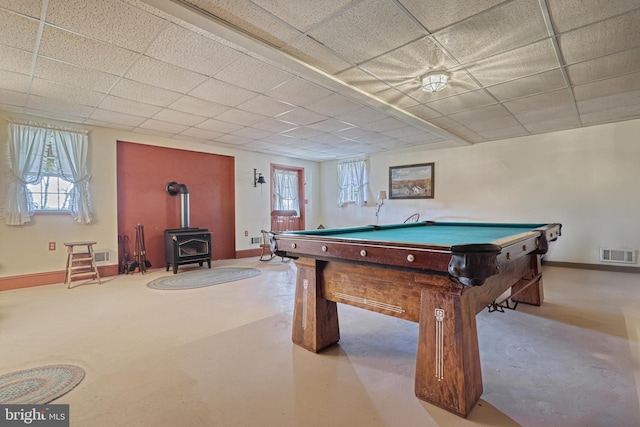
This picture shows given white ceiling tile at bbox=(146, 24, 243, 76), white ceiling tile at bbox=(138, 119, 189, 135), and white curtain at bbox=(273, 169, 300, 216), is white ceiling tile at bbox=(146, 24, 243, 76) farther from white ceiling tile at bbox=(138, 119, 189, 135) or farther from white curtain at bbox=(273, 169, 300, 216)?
white curtain at bbox=(273, 169, 300, 216)

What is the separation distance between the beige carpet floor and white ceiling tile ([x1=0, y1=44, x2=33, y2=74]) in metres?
2.48

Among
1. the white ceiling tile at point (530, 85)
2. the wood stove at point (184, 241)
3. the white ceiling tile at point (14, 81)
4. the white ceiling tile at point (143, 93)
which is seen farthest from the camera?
the wood stove at point (184, 241)

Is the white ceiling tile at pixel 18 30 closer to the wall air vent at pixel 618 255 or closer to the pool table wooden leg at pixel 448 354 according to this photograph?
the pool table wooden leg at pixel 448 354

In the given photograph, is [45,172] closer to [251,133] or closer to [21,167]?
[21,167]

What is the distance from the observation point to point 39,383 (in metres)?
1.81

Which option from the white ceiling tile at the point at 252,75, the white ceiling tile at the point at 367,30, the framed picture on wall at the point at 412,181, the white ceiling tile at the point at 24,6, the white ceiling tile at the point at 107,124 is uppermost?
the white ceiling tile at the point at 367,30

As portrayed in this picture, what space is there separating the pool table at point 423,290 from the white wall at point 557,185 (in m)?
3.78

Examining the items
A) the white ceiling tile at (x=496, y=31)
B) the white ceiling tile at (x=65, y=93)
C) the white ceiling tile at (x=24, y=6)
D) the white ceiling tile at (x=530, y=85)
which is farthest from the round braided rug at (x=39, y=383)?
the white ceiling tile at (x=530, y=85)

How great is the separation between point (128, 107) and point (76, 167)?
1.52 m

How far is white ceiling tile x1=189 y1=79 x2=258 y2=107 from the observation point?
330cm

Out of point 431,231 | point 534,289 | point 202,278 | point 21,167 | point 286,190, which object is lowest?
point 202,278

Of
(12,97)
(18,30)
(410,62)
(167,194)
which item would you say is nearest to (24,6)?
(18,30)

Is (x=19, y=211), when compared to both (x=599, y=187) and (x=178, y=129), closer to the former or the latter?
(x=178, y=129)

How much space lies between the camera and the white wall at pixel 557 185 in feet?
15.3
